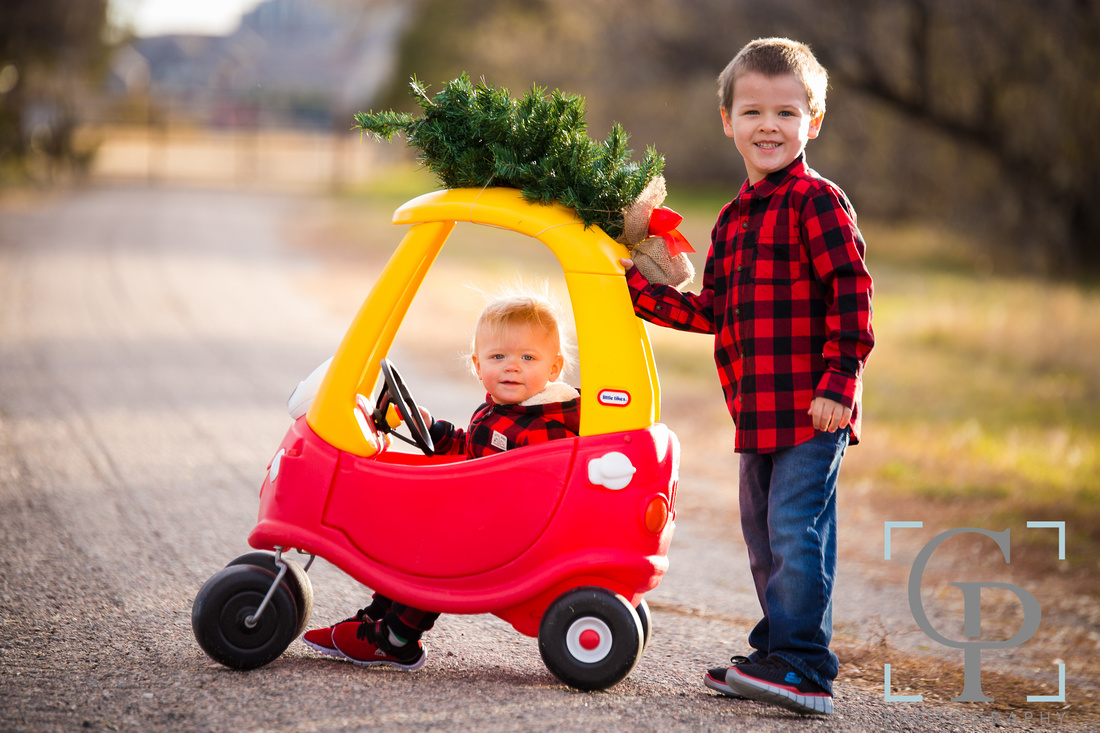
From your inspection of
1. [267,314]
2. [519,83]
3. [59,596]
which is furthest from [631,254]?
[519,83]

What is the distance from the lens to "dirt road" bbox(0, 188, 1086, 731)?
2.72 meters

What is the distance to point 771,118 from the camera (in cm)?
287

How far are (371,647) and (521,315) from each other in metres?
1.09

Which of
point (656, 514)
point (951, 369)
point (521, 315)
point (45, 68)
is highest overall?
point (45, 68)

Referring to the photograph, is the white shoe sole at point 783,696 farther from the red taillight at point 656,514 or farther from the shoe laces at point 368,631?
the shoe laces at point 368,631

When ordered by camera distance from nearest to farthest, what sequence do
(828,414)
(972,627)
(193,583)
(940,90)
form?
1. (828,414)
2. (193,583)
3. (972,627)
4. (940,90)

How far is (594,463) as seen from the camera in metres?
2.85

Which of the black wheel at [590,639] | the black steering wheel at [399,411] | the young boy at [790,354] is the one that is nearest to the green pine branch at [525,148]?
the young boy at [790,354]

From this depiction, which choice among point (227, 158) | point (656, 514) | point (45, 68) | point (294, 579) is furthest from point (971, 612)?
point (227, 158)

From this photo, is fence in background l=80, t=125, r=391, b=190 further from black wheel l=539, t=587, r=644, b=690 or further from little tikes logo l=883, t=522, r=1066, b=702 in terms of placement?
black wheel l=539, t=587, r=644, b=690

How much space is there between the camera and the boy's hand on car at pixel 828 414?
2756mm

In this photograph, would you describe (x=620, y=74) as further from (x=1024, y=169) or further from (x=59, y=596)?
(x=59, y=596)

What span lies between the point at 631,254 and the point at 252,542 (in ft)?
4.58

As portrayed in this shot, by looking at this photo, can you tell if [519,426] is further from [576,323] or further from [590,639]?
[590,639]
